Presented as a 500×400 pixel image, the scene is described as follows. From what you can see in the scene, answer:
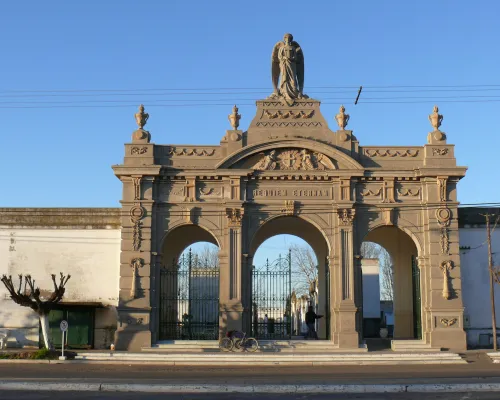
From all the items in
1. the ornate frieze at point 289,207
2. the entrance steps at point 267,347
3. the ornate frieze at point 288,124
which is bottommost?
the entrance steps at point 267,347

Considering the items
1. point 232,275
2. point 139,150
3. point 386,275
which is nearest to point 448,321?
point 232,275

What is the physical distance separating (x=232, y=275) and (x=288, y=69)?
9.71 m

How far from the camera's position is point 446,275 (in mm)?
30734

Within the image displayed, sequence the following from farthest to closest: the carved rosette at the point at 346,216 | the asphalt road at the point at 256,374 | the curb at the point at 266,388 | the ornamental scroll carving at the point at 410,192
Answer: the ornamental scroll carving at the point at 410,192
the carved rosette at the point at 346,216
the asphalt road at the point at 256,374
the curb at the point at 266,388

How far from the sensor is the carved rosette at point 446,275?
100ft

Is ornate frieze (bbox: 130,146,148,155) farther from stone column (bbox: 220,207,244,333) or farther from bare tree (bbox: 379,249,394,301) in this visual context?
bare tree (bbox: 379,249,394,301)

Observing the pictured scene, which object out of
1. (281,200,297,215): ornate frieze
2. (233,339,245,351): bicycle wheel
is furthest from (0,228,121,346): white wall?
(281,200,297,215): ornate frieze

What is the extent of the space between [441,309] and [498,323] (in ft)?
14.2

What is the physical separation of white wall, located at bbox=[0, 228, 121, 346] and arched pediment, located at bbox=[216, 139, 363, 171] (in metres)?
6.83

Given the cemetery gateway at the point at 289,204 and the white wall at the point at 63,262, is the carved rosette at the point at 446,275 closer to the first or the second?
the cemetery gateway at the point at 289,204

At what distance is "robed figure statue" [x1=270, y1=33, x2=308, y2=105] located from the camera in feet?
107

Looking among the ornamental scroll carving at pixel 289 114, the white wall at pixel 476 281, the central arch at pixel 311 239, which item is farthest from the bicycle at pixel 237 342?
the white wall at pixel 476 281

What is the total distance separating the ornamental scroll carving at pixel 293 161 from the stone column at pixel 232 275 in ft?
7.65

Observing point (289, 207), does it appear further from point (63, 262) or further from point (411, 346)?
point (63, 262)
